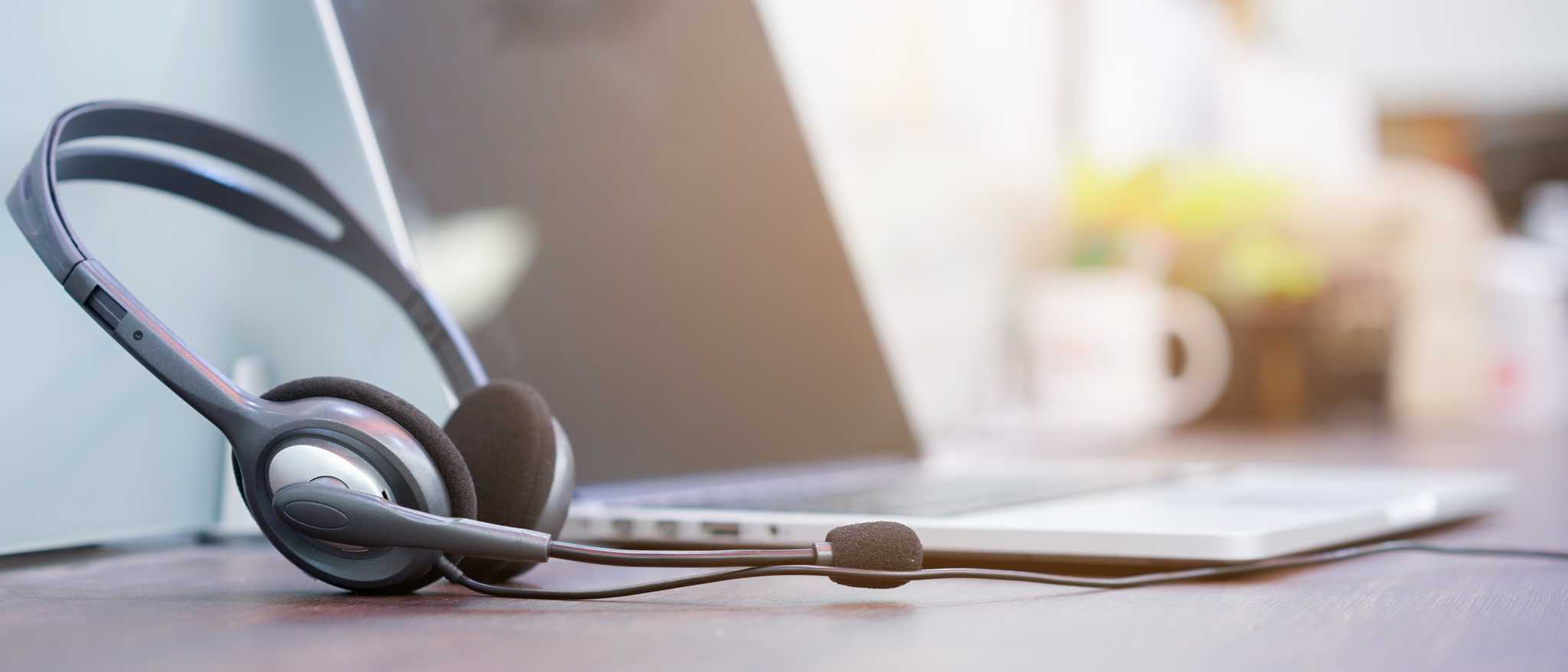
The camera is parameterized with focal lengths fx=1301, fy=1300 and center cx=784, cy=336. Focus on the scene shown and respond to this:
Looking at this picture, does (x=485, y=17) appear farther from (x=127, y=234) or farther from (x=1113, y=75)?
(x=1113, y=75)

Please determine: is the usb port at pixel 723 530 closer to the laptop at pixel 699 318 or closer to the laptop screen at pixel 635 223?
the laptop at pixel 699 318

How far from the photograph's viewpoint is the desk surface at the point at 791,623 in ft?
0.96

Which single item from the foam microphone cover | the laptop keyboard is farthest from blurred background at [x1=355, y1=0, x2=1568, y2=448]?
the foam microphone cover

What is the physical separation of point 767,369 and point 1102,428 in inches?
44.0

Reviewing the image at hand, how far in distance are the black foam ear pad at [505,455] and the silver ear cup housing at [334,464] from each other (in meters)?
0.03

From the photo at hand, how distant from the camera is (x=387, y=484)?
35 cm

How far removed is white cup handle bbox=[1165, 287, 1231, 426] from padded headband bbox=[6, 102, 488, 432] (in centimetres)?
184

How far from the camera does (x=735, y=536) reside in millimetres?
454

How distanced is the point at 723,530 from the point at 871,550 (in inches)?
4.0

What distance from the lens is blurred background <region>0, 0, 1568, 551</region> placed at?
1.60ft

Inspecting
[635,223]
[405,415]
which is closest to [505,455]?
[405,415]

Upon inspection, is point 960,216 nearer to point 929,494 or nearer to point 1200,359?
point 1200,359

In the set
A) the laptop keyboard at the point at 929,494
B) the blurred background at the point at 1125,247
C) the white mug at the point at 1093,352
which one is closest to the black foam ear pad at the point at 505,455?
the laptop keyboard at the point at 929,494

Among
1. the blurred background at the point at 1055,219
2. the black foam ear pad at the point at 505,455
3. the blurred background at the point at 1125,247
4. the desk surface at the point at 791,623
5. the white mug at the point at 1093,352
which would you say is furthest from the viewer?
the white mug at the point at 1093,352
